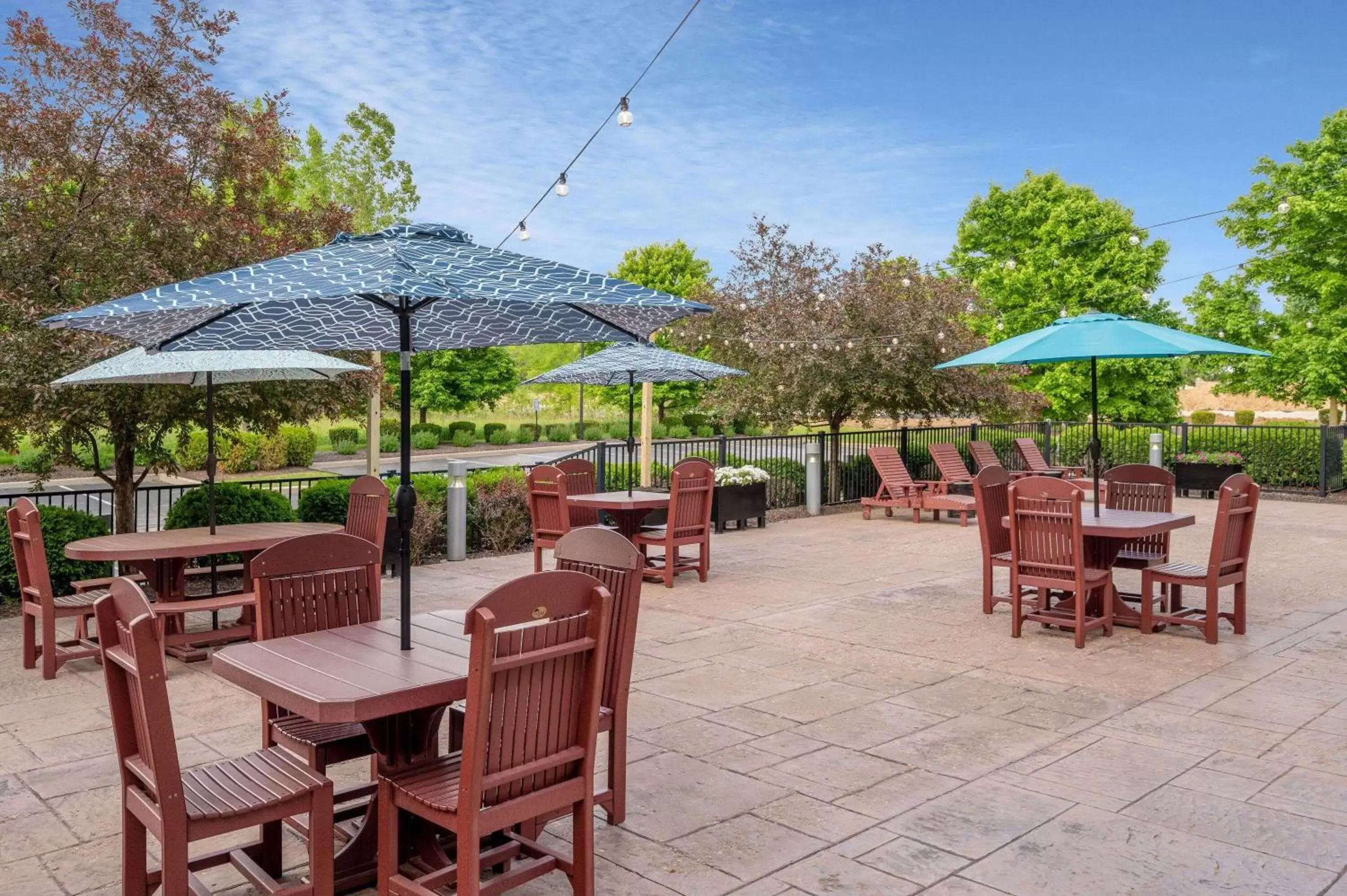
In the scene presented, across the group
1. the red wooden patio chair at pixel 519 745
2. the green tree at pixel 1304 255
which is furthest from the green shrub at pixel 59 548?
the green tree at pixel 1304 255

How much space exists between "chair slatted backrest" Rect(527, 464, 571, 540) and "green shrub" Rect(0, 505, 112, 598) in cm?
362

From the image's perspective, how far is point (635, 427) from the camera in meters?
47.5

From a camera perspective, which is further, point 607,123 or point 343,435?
point 343,435

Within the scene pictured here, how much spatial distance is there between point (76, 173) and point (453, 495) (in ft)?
14.7

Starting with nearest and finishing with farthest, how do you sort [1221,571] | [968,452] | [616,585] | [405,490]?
[616,585] < [405,490] < [1221,571] < [968,452]

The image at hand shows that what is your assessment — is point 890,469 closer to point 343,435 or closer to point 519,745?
point 519,745

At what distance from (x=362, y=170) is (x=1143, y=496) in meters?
20.4

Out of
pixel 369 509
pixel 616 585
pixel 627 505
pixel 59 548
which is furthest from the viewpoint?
pixel 627 505

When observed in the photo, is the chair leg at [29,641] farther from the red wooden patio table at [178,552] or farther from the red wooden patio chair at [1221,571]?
the red wooden patio chair at [1221,571]

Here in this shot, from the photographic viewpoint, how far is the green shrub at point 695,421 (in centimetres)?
4650

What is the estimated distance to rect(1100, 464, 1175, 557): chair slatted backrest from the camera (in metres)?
8.27

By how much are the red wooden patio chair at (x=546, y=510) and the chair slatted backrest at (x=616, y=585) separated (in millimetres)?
5391

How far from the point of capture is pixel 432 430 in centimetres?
3825

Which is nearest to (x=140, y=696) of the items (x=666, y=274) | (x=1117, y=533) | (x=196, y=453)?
(x=1117, y=533)
